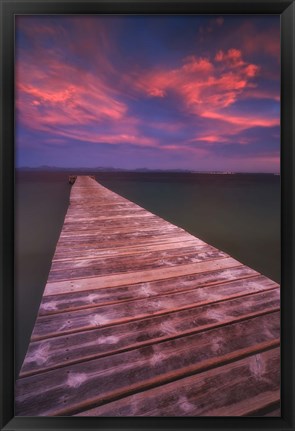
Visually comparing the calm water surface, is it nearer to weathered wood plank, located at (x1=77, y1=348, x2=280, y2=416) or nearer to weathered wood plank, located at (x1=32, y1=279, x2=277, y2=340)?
weathered wood plank, located at (x1=32, y1=279, x2=277, y2=340)

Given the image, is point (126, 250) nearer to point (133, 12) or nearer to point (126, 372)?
point (126, 372)

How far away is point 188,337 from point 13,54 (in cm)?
127

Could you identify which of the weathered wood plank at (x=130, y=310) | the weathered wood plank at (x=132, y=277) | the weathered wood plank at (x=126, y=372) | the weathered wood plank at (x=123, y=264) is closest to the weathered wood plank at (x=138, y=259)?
the weathered wood plank at (x=123, y=264)

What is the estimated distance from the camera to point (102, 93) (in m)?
2.21

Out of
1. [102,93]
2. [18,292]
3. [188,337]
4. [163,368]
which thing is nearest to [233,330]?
[188,337]

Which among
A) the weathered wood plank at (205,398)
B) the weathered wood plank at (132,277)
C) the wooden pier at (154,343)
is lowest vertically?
the weathered wood plank at (205,398)

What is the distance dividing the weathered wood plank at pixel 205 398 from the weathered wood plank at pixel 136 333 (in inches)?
6.0

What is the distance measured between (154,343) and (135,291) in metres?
0.33

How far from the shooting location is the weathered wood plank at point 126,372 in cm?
75

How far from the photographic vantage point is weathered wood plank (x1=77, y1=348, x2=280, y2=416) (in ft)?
2.41

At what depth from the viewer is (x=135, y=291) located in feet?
3.92

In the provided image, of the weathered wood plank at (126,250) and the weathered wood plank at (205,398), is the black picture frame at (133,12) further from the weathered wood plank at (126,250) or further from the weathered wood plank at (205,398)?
the weathered wood plank at (126,250)

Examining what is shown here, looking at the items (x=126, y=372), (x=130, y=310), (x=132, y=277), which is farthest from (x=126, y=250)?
(x=126, y=372)

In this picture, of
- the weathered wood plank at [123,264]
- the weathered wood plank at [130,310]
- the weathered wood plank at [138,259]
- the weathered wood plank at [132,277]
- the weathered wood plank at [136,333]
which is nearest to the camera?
the weathered wood plank at [136,333]
